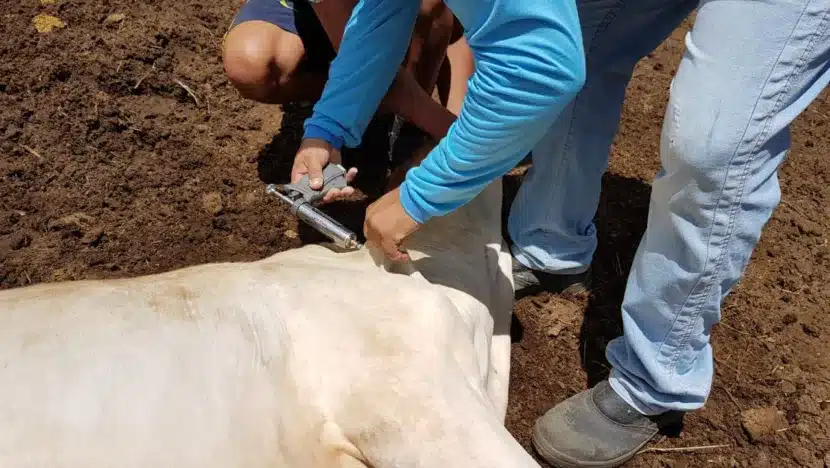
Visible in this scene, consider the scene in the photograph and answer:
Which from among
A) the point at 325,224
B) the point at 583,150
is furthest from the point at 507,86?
the point at 583,150

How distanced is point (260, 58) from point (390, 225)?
44.4 inches

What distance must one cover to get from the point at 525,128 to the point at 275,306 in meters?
0.58

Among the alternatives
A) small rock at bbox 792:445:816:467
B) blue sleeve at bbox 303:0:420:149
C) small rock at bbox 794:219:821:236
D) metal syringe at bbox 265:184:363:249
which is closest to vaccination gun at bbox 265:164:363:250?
metal syringe at bbox 265:184:363:249

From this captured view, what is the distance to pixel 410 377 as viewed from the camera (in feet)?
4.65

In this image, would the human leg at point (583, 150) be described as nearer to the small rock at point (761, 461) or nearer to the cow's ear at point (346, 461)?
the small rock at point (761, 461)

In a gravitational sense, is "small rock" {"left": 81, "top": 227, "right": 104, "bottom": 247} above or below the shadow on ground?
above

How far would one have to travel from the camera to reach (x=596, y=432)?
1.95 meters

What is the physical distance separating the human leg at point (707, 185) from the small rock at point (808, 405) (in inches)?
21.3

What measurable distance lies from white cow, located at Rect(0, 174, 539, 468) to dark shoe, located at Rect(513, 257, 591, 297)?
656mm

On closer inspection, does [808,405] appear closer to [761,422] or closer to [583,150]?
[761,422]

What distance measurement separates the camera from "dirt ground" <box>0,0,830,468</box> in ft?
7.18

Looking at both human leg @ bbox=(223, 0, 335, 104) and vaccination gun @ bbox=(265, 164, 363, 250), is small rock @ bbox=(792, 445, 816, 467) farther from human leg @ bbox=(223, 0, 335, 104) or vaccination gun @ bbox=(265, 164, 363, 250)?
human leg @ bbox=(223, 0, 335, 104)

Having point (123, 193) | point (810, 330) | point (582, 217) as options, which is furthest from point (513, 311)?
point (123, 193)

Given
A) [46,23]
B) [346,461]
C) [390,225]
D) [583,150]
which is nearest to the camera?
[346,461]
